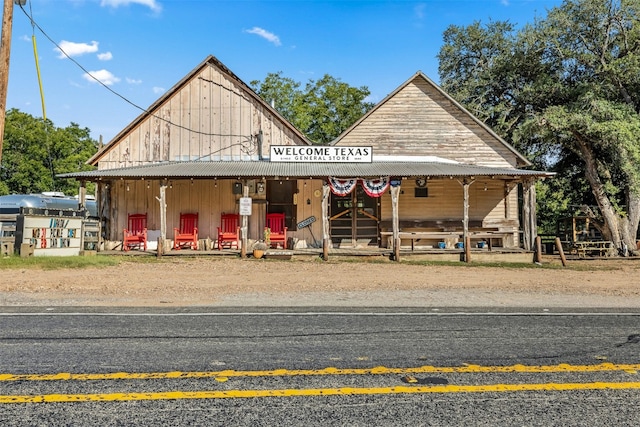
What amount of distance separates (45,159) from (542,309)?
41.5 meters

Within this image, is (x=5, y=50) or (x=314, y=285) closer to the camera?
(x=314, y=285)

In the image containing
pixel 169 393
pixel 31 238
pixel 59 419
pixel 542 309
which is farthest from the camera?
pixel 31 238

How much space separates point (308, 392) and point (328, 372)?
53cm

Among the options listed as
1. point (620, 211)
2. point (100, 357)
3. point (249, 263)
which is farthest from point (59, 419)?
point (620, 211)

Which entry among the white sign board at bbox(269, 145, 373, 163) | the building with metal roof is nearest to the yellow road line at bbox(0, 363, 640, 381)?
the building with metal roof

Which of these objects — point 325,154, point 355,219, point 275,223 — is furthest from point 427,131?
point 275,223

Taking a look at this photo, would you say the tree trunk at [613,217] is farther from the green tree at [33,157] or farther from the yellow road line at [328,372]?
the green tree at [33,157]

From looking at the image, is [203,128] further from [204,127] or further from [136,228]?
[136,228]

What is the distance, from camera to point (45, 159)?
39188 millimetres

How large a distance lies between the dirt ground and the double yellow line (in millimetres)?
4153

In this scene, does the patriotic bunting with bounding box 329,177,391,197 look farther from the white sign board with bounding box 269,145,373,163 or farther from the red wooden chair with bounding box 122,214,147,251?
the red wooden chair with bounding box 122,214,147,251

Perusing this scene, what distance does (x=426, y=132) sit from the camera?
20766mm

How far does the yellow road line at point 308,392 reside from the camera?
11.5 feet

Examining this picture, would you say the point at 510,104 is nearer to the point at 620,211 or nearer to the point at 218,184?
the point at 620,211
